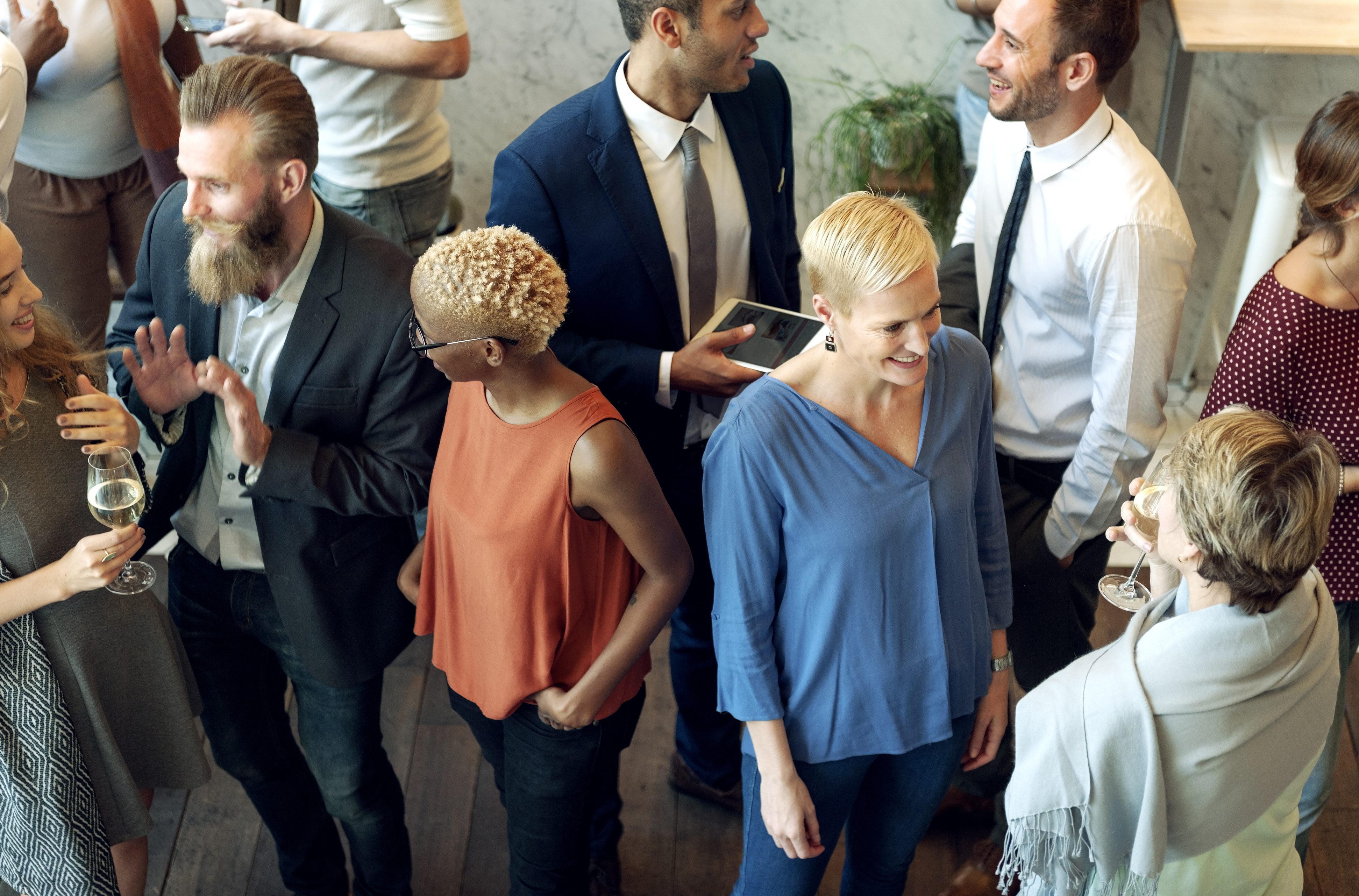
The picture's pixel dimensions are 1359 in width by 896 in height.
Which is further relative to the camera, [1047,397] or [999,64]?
[1047,397]

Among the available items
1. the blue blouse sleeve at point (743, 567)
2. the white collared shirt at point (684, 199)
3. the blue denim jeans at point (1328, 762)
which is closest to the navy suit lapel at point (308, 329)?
the white collared shirt at point (684, 199)

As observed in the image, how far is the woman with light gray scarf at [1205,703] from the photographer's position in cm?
156

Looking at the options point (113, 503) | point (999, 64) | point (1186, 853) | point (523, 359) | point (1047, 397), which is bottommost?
point (1186, 853)

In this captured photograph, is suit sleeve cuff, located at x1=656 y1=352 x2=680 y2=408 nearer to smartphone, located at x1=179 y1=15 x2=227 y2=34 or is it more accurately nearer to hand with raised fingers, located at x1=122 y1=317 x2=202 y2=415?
hand with raised fingers, located at x1=122 y1=317 x2=202 y2=415

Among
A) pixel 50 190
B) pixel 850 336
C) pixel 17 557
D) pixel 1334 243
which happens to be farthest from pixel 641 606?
pixel 50 190

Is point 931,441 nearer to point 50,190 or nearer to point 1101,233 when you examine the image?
point 1101,233

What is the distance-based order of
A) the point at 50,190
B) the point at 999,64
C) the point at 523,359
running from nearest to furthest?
the point at 523,359 → the point at 999,64 → the point at 50,190

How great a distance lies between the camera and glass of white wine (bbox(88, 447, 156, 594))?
1.90 metres

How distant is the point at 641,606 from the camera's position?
2018mm

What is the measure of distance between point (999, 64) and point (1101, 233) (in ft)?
1.23

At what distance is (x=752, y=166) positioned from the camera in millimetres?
2465

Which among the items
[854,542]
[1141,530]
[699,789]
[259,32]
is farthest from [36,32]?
[1141,530]

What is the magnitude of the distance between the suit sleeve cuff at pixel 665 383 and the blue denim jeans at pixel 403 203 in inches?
46.1

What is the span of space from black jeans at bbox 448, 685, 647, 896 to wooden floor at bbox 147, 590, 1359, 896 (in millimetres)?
510
